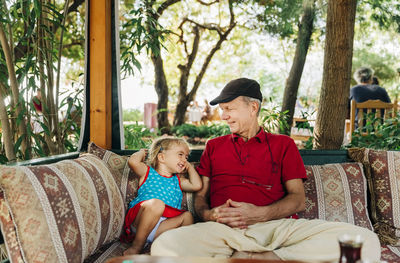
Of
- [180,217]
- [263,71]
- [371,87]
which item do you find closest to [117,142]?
[180,217]

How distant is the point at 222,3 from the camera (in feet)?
24.1

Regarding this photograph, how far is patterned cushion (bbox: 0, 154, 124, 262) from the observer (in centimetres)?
141

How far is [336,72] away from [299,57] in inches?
77.0

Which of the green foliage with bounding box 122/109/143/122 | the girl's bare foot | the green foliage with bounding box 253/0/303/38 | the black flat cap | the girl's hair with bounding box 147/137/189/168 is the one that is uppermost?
the green foliage with bounding box 253/0/303/38

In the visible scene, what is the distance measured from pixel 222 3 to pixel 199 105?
2.97 meters

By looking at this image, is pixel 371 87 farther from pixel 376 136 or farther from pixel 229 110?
pixel 229 110

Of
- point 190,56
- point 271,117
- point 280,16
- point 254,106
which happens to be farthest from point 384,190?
point 190,56

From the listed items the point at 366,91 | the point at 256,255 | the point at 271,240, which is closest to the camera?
the point at 256,255

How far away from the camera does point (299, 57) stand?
16.0ft

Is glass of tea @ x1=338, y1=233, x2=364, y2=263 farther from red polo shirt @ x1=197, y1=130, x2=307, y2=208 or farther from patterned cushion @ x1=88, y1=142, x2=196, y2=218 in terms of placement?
patterned cushion @ x1=88, y1=142, x2=196, y2=218

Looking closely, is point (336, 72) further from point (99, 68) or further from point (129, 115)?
point (129, 115)

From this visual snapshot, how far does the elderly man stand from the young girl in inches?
4.3

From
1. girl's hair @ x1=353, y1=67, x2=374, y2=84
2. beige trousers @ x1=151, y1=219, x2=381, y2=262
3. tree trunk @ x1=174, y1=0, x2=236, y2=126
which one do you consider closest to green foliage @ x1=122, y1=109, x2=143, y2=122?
beige trousers @ x1=151, y1=219, x2=381, y2=262

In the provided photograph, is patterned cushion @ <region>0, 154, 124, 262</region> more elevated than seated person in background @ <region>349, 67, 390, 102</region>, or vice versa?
seated person in background @ <region>349, 67, 390, 102</region>
